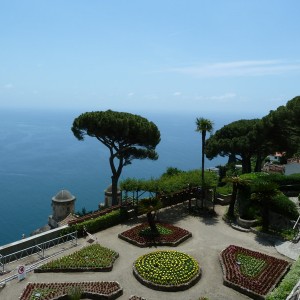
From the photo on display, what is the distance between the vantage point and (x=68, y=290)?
58.9ft

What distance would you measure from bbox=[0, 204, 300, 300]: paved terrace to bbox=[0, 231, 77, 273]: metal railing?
1.89 feet

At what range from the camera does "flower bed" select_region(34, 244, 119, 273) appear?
67.6 feet

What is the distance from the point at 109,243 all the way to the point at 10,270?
6919mm

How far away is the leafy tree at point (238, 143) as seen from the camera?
46.2m

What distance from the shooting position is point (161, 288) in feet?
60.9

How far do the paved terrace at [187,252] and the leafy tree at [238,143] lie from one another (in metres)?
17.1

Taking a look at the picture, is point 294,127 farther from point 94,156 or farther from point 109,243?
point 94,156

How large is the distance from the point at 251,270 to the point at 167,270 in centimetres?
501

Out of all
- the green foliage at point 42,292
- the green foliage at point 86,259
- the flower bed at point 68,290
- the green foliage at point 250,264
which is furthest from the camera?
the green foliage at point 86,259

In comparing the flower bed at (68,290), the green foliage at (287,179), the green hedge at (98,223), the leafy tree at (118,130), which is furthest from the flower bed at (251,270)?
the leafy tree at (118,130)

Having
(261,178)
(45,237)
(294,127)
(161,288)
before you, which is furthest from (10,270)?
(294,127)

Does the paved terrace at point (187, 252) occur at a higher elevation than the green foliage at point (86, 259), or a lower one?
lower

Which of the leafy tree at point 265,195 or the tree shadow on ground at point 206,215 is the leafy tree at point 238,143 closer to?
the tree shadow on ground at point 206,215

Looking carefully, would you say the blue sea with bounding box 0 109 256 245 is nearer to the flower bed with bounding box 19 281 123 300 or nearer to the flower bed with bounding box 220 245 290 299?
the flower bed with bounding box 19 281 123 300
